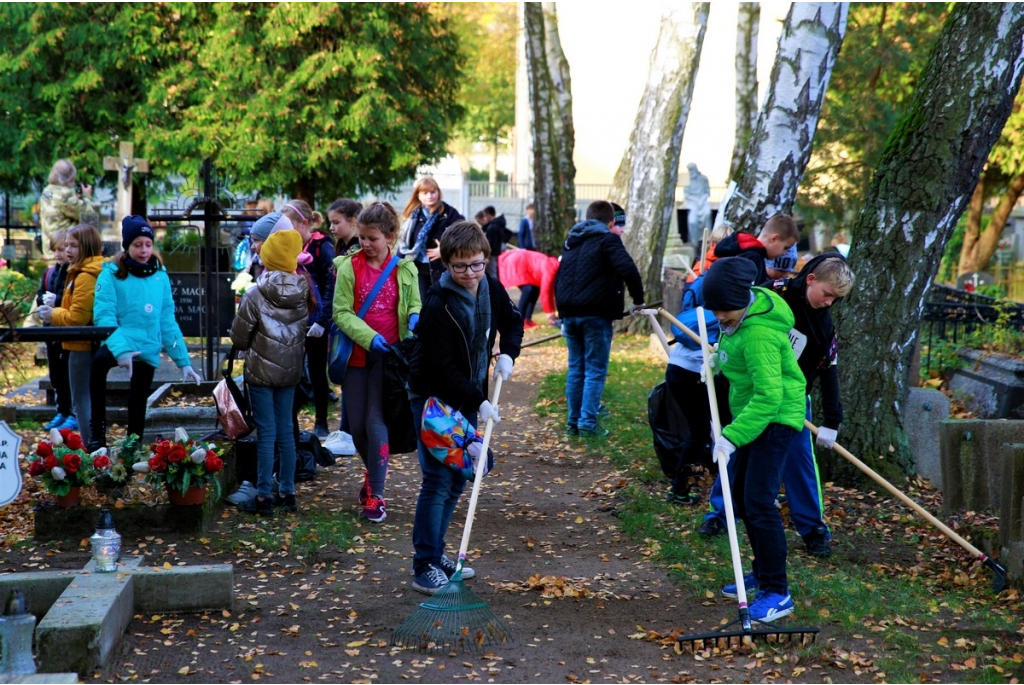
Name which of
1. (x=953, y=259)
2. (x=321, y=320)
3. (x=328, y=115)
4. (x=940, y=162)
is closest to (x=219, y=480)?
(x=321, y=320)

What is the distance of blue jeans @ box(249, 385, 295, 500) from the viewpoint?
6.54m

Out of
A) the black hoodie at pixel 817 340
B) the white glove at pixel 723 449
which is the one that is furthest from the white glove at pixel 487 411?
the black hoodie at pixel 817 340

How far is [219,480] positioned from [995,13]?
579 cm

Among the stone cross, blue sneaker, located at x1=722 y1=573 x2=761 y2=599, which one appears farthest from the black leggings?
the stone cross

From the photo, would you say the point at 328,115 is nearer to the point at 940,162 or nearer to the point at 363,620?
the point at 940,162

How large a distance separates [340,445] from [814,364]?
3947mm

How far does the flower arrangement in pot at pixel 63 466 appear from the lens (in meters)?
5.95

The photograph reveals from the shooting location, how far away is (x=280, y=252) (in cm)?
643

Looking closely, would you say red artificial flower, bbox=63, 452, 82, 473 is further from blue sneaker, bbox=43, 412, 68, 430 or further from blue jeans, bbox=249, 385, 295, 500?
blue sneaker, bbox=43, 412, 68, 430

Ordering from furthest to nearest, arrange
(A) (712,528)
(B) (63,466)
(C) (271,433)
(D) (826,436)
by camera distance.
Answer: (C) (271,433), (A) (712,528), (B) (63,466), (D) (826,436)

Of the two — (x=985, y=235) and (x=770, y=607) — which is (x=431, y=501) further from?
(x=985, y=235)

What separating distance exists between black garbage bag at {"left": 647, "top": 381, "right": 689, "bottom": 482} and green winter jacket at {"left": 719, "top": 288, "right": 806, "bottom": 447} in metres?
2.26

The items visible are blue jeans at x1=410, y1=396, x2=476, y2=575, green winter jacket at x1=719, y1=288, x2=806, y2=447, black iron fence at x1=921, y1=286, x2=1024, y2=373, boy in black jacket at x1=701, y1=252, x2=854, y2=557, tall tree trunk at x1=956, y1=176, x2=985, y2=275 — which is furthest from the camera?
tall tree trunk at x1=956, y1=176, x2=985, y2=275

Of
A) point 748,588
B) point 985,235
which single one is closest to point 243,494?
point 748,588
